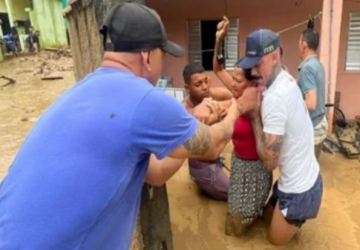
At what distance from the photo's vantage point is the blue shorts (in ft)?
10.2

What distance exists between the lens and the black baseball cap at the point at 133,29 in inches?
61.4

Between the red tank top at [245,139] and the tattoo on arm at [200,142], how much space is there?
1.67 metres

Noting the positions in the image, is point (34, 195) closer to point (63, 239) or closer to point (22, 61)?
point (63, 239)

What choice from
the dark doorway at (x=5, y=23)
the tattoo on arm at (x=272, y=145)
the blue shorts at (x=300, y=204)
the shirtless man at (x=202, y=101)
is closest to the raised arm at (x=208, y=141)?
the shirtless man at (x=202, y=101)

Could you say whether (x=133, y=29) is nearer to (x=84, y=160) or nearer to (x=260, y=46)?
(x=84, y=160)

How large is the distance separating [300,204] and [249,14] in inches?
199

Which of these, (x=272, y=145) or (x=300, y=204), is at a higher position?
(x=272, y=145)

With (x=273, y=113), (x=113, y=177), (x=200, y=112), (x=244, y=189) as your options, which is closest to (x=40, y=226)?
(x=113, y=177)

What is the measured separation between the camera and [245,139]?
3342mm

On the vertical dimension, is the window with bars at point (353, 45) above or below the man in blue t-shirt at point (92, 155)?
below

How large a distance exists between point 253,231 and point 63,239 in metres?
2.68

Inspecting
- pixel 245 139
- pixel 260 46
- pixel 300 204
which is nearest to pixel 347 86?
pixel 245 139

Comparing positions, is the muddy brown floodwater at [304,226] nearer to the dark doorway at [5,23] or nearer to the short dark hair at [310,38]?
the short dark hair at [310,38]

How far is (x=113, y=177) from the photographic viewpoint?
1.40 metres
